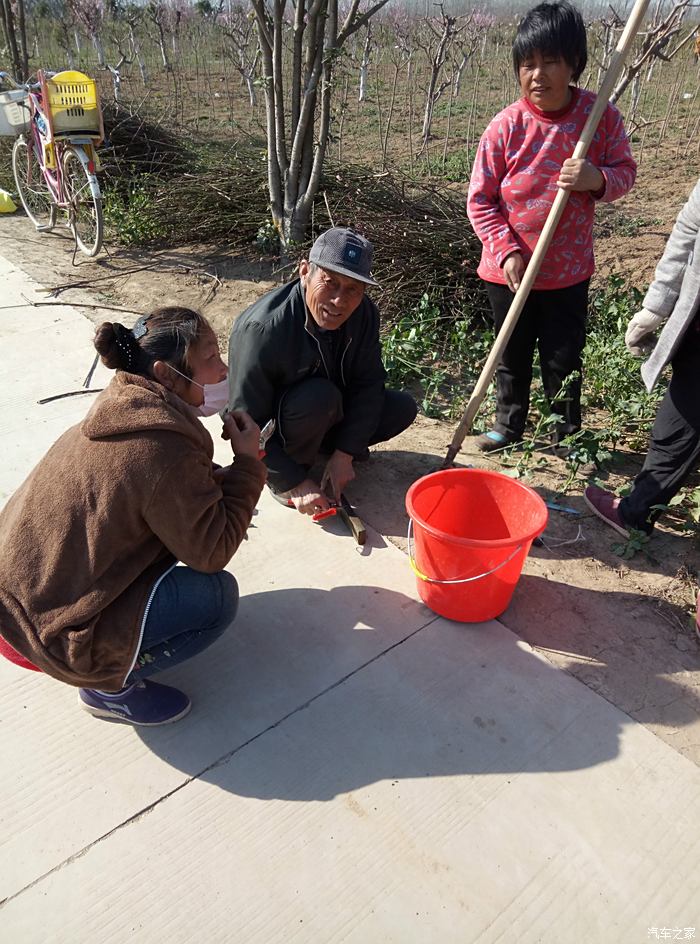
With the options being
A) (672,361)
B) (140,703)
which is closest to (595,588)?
(672,361)

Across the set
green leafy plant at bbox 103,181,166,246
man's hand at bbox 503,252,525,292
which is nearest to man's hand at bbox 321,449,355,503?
man's hand at bbox 503,252,525,292

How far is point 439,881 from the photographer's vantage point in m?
1.59

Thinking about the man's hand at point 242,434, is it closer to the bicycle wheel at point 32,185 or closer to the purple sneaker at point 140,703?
the purple sneaker at point 140,703

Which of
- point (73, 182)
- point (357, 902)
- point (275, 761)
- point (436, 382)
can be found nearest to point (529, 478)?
point (436, 382)

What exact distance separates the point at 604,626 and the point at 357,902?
120 cm

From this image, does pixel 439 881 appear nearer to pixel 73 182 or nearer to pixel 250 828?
pixel 250 828

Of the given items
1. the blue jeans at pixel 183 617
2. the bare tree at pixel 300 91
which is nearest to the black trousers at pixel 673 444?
the blue jeans at pixel 183 617

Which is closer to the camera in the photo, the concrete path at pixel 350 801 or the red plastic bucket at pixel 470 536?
the concrete path at pixel 350 801

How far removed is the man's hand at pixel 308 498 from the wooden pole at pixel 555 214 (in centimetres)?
56

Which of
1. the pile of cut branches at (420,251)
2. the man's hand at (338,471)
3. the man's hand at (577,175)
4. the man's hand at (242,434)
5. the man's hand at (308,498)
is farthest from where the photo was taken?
the pile of cut branches at (420,251)

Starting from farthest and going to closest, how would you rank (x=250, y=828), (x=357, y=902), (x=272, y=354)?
(x=272, y=354), (x=250, y=828), (x=357, y=902)

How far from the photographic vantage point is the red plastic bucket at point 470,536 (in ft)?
6.66

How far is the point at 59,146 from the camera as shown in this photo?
5160 millimetres

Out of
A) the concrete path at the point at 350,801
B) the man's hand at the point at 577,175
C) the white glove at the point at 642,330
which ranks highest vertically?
the man's hand at the point at 577,175
